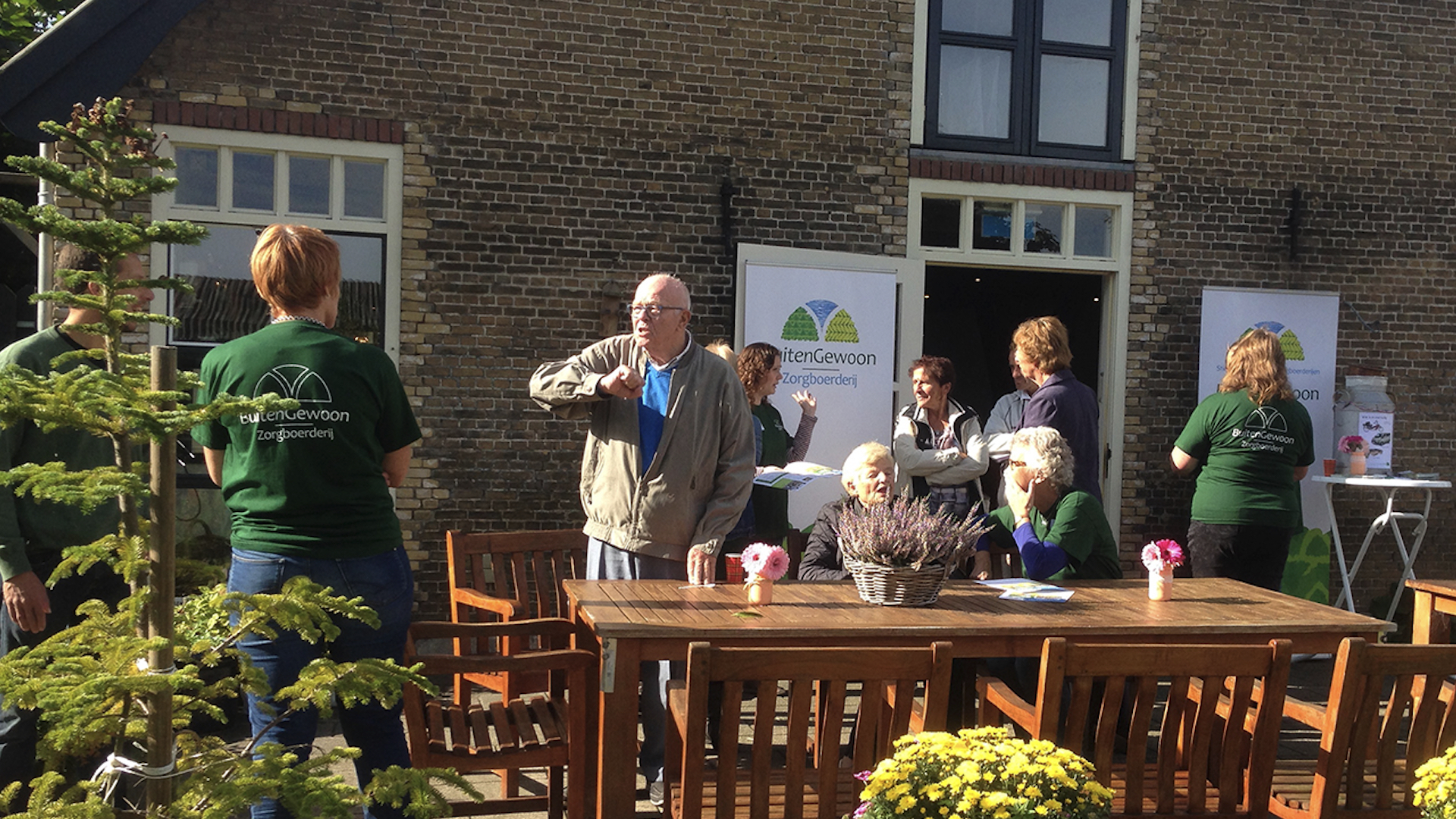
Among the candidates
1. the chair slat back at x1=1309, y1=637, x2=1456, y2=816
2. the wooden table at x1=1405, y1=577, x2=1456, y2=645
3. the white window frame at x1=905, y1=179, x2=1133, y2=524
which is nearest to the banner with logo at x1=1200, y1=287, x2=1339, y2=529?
the white window frame at x1=905, y1=179, x2=1133, y2=524

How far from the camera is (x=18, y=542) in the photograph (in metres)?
3.57

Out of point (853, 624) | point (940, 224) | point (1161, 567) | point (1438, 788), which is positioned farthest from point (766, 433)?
point (1438, 788)

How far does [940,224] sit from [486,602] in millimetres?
4872

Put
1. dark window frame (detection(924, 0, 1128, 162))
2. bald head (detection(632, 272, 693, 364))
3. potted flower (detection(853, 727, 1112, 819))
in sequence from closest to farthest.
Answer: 1. potted flower (detection(853, 727, 1112, 819))
2. bald head (detection(632, 272, 693, 364))
3. dark window frame (detection(924, 0, 1128, 162))

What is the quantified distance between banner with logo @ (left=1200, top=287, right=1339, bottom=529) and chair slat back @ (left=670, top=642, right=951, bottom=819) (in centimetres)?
619

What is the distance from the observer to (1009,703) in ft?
11.4

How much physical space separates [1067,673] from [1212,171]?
6.55 meters

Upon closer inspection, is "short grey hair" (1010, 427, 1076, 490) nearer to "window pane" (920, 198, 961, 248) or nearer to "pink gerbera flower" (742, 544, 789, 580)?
"pink gerbera flower" (742, 544, 789, 580)

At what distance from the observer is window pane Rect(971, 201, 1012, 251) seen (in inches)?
332

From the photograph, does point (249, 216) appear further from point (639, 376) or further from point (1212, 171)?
point (1212, 171)

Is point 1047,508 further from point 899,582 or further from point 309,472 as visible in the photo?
point 309,472

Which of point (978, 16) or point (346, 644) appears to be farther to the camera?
point (978, 16)

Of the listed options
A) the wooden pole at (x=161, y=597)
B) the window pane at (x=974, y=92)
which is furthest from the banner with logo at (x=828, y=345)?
the wooden pole at (x=161, y=597)

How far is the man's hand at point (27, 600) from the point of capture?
3.57 meters
